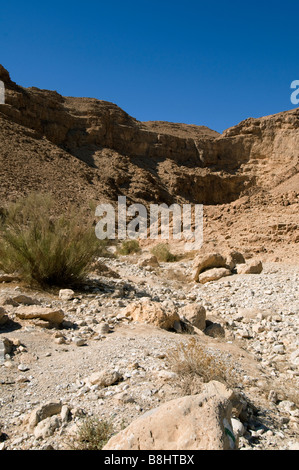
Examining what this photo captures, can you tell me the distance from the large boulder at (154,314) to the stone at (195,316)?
0.29 metres

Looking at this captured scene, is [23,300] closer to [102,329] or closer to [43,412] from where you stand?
[102,329]

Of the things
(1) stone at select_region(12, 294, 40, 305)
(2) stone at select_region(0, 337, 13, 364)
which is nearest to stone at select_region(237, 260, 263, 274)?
(1) stone at select_region(12, 294, 40, 305)

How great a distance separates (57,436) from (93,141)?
37.2 metres

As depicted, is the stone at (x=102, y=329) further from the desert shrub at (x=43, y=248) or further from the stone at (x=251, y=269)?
the stone at (x=251, y=269)

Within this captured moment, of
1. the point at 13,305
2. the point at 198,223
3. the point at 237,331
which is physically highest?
the point at 198,223

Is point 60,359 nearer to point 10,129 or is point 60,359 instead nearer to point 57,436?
point 57,436

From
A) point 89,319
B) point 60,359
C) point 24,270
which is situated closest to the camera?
point 60,359

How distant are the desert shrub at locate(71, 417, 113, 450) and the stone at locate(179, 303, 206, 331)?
309cm

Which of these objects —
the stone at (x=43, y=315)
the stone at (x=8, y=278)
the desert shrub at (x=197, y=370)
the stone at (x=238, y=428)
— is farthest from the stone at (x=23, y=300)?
the stone at (x=238, y=428)

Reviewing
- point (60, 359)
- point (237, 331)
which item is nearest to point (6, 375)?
point (60, 359)

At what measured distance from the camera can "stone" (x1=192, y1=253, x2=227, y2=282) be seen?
9688mm

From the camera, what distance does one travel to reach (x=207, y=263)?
384 inches

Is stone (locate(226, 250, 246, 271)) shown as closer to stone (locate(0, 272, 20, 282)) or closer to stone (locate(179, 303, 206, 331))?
stone (locate(179, 303, 206, 331))

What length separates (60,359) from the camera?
3.59 metres
